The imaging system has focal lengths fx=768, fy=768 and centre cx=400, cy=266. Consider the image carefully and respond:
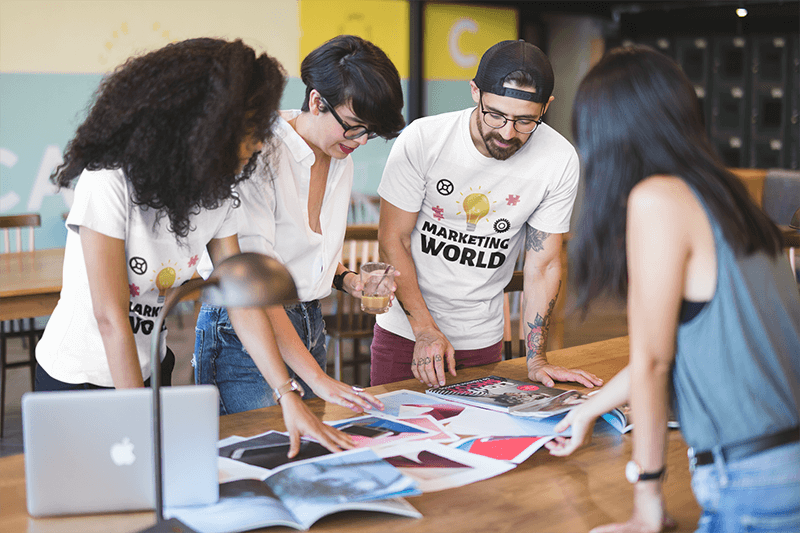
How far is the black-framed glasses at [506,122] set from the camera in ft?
6.52

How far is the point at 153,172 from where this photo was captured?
1414 mm

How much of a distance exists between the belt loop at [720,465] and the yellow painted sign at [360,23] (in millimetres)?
5732

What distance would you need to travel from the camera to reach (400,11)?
6.92 m

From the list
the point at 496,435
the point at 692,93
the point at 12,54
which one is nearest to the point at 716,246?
the point at 692,93

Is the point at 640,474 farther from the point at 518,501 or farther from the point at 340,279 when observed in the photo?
the point at 340,279

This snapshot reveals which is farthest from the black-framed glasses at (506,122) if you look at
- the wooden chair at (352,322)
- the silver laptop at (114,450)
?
the wooden chair at (352,322)

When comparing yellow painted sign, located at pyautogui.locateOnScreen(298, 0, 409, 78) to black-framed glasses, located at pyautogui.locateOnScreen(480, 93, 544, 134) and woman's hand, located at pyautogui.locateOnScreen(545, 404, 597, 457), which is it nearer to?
black-framed glasses, located at pyautogui.locateOnScreen(480, 93, 544, 134)

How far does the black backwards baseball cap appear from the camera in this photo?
193cm

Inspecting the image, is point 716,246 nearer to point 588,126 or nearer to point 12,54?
point 588,126

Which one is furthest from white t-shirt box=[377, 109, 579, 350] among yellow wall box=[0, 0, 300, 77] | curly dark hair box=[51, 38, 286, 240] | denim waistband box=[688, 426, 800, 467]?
yellow wall box=[0, 0, 300, 77]

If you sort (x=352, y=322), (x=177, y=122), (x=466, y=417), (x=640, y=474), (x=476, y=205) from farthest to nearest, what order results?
1. (x=352, y=322)
2. (x=476, y=205)
3. (x=466, y=417)
4. (x=177, y=122)
5. (x=640, y=474)

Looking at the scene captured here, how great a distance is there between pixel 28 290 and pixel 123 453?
2.14m

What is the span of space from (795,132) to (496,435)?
8.48 metres

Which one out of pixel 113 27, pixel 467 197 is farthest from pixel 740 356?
pixel 113 27
